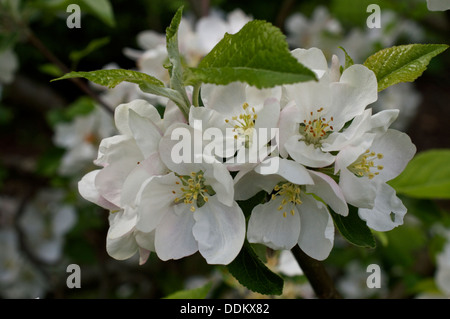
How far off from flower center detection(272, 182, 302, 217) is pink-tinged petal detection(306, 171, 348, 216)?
0.04 m

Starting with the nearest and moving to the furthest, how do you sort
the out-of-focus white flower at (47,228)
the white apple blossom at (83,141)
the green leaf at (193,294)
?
the green leaf at (193,294)
the white apple blossom at (83,141)
the out-of-focus white flower at (47,228)

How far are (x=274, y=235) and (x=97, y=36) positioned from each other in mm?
4835

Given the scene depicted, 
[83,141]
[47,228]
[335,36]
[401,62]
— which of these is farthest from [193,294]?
[335,36]

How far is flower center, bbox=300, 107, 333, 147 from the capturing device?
0.77 m

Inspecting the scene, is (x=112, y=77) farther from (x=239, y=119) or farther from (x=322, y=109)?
(x=322, y=109)

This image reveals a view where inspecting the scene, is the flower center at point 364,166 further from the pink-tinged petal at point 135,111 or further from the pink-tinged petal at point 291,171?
the pink-tinged petal at point 135,111

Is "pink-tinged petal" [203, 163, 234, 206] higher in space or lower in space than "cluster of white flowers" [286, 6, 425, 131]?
lower

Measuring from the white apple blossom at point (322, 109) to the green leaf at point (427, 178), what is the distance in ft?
2.27

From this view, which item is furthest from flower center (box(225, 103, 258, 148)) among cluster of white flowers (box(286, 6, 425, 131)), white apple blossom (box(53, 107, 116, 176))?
cluster of white flowers (box(286, 6, 425, 131))

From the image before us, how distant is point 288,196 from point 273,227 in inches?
2.3

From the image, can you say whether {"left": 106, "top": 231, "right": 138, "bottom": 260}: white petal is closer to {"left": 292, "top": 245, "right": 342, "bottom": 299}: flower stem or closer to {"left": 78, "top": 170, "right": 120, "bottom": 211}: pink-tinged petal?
{"left": 78, "top": 170, "right": 120, "bottom": 211}: pink-tinged petal

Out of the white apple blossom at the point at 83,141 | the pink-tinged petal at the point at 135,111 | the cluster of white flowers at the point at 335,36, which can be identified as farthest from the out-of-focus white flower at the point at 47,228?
the pink-tinged petal at the point at 135,111

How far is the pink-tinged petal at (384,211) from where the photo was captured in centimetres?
77
